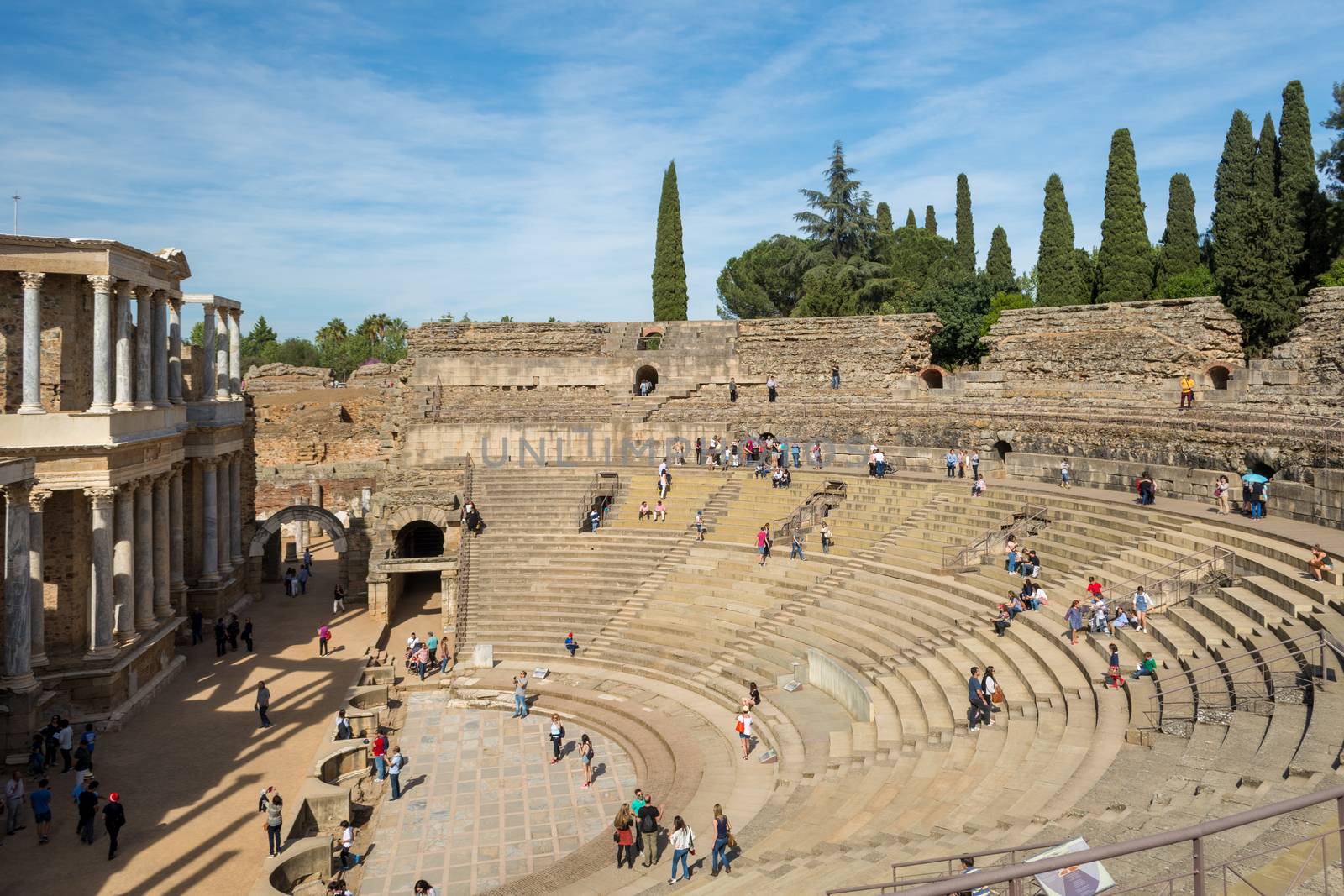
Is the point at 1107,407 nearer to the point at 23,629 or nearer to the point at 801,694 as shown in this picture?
the point at 801,694

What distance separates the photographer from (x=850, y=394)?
35.9 meters

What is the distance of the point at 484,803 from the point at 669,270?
3518cm

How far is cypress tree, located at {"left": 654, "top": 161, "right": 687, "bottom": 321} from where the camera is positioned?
48094 mm

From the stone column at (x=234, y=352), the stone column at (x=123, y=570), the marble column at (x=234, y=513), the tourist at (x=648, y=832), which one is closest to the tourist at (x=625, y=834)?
the tourist at (x=648, y=832)

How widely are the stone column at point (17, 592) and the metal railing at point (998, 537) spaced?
19263mm

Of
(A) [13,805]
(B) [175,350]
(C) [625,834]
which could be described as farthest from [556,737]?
(B) [175,350]

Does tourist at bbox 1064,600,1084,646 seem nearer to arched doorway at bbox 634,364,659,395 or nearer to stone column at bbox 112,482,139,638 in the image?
stone column at bbox 112,482,139,638

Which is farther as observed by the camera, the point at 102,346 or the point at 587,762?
the point at 102,346

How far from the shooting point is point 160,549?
78.3ft

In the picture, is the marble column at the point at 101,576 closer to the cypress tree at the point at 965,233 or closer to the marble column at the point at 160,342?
the marble column at the point at 160,342

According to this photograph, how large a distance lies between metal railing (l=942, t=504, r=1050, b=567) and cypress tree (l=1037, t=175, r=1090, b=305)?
22.7 meters

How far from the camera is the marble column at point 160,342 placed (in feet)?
79.7

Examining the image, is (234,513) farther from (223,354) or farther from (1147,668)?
(1147,668)

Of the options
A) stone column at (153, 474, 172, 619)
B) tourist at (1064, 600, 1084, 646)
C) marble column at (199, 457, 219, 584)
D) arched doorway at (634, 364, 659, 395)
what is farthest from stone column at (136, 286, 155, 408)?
tourist at (1064, 600, 1084, 646)
